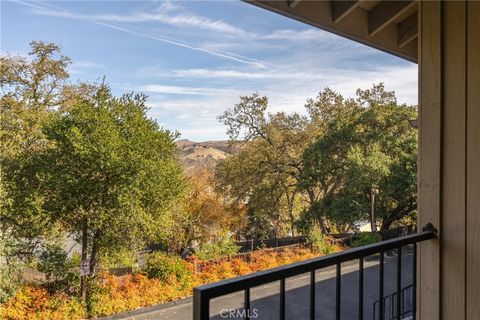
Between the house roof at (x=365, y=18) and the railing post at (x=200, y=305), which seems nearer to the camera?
the railing post at (x=200, y=305)

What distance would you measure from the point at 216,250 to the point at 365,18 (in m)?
8.22

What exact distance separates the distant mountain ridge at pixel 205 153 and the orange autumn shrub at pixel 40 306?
577 cm

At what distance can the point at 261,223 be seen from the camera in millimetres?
11594

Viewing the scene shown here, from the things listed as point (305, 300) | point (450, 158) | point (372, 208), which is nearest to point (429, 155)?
point (450, 158)

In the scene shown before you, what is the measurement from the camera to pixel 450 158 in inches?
39.9

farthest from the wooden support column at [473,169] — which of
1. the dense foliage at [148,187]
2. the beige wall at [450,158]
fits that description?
the dense foliage at [148,187]

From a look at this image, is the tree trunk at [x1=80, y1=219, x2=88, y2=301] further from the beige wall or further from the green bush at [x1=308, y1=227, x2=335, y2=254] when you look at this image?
the beige wall

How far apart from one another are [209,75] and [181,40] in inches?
80.0

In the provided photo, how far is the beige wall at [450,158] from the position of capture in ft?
3.20

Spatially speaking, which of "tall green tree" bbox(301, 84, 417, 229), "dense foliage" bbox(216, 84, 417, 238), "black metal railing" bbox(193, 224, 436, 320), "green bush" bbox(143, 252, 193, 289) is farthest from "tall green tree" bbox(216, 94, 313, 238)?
"black metal railing" bbox(193, 224, 436, 320)

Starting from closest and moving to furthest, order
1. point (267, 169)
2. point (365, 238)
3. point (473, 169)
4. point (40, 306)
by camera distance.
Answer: point (473, 169)
point (40, 306)
point (365, 238)
point (267, 169)

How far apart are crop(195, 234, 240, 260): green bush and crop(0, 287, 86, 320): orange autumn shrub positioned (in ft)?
9.91

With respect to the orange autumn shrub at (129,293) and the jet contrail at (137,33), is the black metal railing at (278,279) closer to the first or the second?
the orange autumn shrub at (129,293)

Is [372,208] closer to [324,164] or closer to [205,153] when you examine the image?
[324,164]
